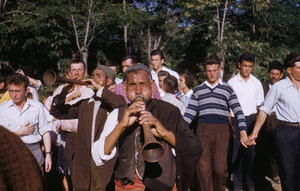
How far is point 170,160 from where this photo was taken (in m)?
2.49

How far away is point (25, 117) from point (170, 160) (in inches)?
102

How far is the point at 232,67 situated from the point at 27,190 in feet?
88.1

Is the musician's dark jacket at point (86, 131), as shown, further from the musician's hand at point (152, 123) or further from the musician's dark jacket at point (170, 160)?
the musician's hand at point (152, 123)

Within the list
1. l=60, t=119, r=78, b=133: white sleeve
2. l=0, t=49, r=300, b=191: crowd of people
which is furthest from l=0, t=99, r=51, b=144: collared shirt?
l=60, t=119, r=78, b=133: white sleeve

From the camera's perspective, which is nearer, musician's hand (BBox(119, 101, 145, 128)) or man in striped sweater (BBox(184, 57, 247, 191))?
musician's hand (BBox(119, 101, 145, 128))

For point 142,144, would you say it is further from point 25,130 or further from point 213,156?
point 213,156

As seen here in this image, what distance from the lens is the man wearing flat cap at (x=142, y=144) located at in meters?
2.26

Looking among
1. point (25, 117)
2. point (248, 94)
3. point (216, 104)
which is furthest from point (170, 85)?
point (25, 117)

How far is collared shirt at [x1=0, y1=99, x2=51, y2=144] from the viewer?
4043 millimetres

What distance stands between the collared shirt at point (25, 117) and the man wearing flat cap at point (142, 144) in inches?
81.6

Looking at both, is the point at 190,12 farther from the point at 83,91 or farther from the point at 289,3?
the point at 83,91

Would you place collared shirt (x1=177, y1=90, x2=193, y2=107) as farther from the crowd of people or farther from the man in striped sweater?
the man in striped sweater

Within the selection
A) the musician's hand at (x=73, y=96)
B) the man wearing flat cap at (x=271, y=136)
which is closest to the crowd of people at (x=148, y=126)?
the musician's hand at (x=73, y=96)

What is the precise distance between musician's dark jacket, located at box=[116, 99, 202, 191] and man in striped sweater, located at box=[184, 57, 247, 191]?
2.19m
